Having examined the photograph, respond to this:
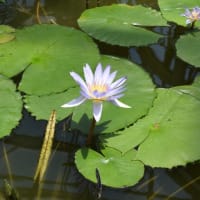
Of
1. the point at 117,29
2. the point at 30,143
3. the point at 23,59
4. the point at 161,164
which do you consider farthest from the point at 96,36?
the point at 161,164

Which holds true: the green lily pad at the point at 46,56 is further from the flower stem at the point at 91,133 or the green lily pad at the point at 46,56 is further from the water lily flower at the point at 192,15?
the water lily flower at the point at 192,15

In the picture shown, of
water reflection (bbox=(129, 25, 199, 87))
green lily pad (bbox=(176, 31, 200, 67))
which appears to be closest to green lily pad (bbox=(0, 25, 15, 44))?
water reflection (bbox=(129, 25, 199, 87))

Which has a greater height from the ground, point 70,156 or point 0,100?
point 0,100

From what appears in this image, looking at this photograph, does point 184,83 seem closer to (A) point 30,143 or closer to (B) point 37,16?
(A) point 30,143

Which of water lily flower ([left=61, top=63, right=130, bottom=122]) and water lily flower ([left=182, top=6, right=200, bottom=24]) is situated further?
water lily flower ([left=182, top=6, right=200, bottom=24])

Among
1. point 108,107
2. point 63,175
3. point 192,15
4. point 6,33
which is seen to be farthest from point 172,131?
point 6,33

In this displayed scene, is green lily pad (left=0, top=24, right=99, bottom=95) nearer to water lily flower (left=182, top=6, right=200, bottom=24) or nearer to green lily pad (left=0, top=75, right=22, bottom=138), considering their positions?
green lily pad (left=0, top=75, right=22, bottom=138)
